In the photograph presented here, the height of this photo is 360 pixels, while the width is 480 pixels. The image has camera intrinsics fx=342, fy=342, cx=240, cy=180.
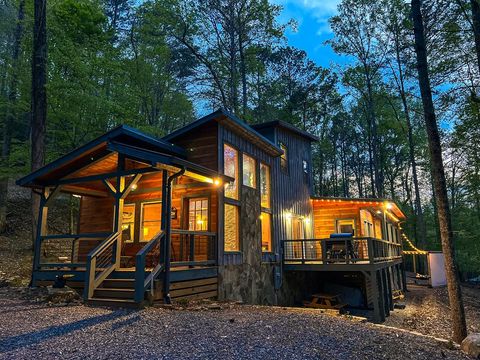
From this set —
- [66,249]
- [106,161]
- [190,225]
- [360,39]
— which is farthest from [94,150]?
[360,39]

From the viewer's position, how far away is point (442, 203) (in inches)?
293

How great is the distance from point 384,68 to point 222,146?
63.3 ft

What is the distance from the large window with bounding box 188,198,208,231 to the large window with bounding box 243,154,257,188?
192cm

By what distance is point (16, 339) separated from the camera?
4434mm

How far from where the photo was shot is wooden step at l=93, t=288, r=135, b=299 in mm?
6883

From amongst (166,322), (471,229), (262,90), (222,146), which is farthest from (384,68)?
(166,322)

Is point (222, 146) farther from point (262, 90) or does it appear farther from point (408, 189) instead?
point (408, 189)

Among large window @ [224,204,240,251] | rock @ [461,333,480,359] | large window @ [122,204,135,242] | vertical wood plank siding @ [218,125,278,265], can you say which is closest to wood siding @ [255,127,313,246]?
vertical wood plank siding @ [218,125,278,265]

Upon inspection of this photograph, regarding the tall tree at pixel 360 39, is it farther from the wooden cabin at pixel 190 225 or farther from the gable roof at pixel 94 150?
the gable roof at pixel 94 150

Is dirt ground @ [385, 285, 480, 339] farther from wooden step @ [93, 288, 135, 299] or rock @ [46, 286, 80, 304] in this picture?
rock @ [46, 286, 80, 304]

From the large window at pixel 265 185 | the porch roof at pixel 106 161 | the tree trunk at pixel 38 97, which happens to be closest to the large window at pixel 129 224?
the porch roof at pixel 106 161

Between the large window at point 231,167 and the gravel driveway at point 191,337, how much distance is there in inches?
185

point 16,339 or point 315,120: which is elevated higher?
point 315,120

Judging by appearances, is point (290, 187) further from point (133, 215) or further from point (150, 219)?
point (133, 215)
